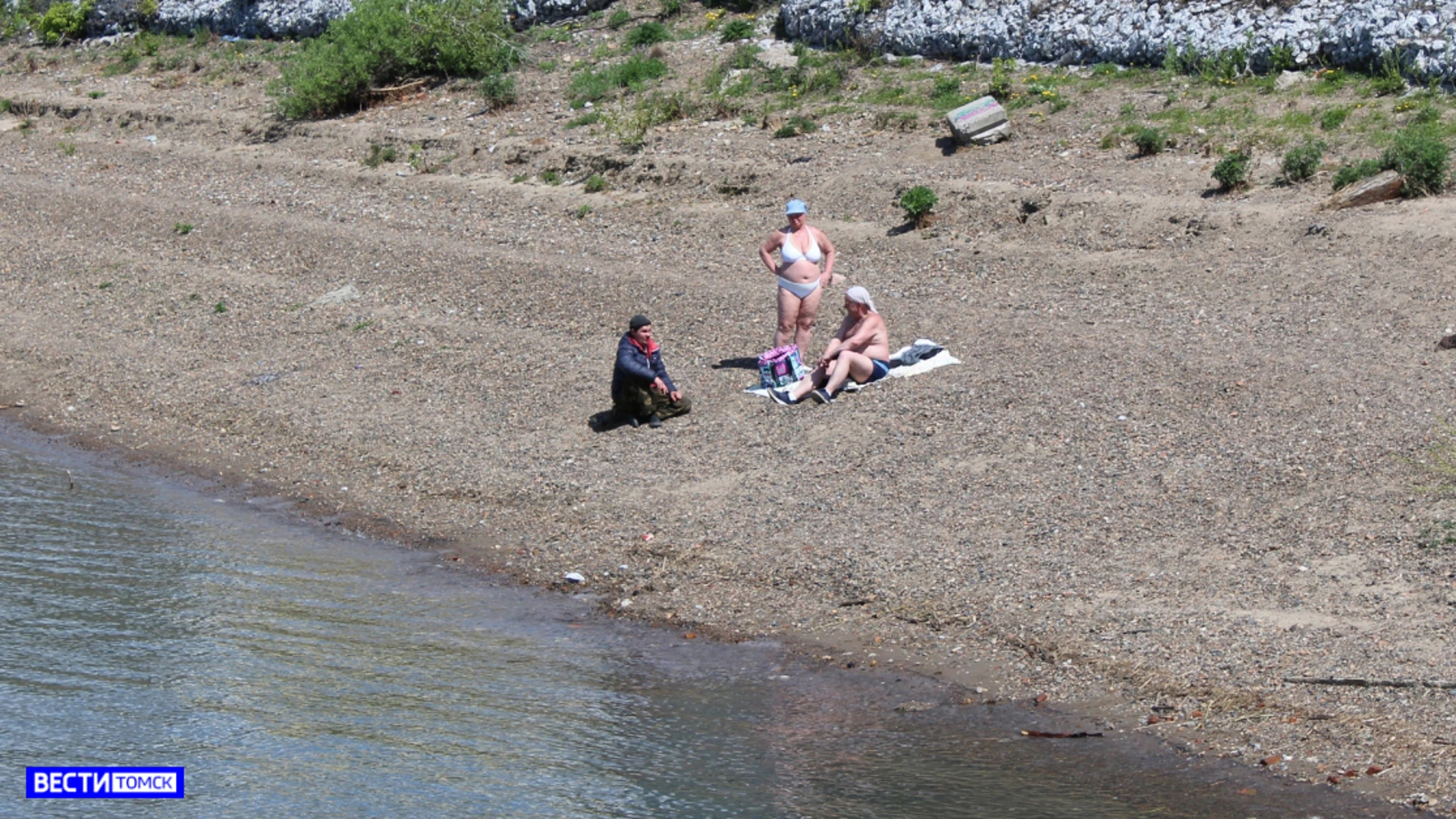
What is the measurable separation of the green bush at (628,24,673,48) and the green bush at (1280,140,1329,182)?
10.8 m

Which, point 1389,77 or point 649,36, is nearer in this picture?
point 1389,77

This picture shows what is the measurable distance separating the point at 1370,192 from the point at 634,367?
7334mm

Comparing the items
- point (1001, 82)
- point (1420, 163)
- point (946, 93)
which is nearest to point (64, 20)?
point (946, 93)

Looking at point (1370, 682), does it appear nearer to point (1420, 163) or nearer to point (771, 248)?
point (771, 248)

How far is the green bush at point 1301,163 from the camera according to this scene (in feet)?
47.4

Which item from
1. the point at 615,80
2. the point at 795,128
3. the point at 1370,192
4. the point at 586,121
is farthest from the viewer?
the point at 615,80

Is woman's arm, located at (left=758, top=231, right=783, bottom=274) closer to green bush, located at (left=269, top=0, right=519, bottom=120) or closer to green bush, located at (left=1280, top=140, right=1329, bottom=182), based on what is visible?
green bush, located at (left=1280, top=140, right=1329, bottom=182)

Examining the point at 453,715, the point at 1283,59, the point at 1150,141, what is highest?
the point at 1283,59

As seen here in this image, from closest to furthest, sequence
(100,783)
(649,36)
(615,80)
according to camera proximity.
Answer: (100,783)
(615,80)
(649,36)

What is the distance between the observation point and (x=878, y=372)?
11.4m

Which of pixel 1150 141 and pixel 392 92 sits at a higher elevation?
pixel 392 92

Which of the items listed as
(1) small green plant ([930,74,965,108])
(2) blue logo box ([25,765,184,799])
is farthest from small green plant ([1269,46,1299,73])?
(2) blue logo box ([25,765,184,799])

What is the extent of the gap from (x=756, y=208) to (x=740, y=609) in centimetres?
909

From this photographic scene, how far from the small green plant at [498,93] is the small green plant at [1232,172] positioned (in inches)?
427
